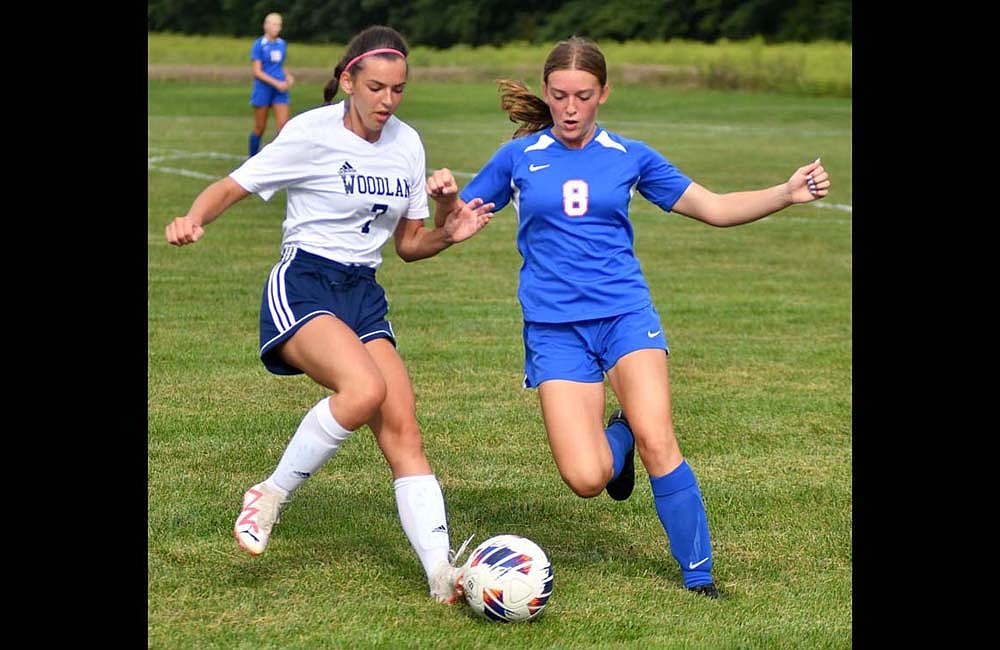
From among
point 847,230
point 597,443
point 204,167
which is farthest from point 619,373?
point 204,167

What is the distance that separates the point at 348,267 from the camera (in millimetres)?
6090

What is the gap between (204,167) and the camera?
75.0ft

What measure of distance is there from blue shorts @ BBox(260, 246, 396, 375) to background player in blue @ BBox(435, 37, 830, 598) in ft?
1.53

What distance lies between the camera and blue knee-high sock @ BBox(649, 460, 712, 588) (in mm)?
5840

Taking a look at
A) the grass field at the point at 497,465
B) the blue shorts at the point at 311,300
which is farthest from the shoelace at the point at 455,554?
the blue shorts at the point at 311,300

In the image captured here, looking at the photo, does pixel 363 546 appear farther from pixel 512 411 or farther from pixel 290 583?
pixel 512 411

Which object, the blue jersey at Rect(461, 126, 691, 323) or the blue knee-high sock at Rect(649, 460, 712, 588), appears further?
the blue jersey at Rect(461, 126, 691, 323)

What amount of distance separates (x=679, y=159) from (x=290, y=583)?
67.6 feet

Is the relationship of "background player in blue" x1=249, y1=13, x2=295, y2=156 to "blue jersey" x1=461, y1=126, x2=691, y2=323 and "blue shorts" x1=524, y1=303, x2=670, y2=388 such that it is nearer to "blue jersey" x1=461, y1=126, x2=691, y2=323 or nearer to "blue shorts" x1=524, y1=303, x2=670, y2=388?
"blue jersey" x1=461, y1=126, x2=691, y2=323

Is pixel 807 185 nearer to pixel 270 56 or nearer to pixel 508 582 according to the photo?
pixel 508 582

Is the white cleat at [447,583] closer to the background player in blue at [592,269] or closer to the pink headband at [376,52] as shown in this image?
the background player in blue at [592,269]

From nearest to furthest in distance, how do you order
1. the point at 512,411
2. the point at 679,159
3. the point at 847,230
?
1. the point at 512,411
2. the point at 847,230
3. the point at 679,159

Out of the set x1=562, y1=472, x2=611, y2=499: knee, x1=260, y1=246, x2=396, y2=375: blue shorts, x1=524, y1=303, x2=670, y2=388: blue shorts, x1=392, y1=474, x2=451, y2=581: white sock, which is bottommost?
x1=392, y1=474, x2=451, y2=581: white sock

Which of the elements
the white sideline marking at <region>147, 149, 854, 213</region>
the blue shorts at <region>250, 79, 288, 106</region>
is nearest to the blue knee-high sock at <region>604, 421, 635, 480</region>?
the white sideline marking at <region>147, 149, 854, 213</region>
